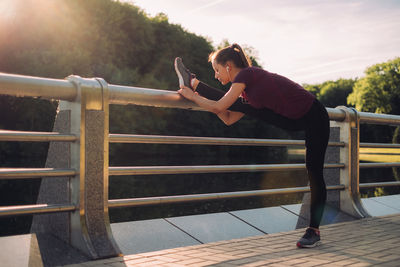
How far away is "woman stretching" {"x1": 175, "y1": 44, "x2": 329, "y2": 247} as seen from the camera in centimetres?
388

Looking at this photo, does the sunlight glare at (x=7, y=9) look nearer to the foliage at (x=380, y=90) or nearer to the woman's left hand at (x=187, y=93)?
the woman's left hand at (x=187, y=93)

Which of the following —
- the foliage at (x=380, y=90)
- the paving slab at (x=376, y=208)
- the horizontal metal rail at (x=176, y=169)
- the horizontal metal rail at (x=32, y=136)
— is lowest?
the paving slab at (x=376, y=208)

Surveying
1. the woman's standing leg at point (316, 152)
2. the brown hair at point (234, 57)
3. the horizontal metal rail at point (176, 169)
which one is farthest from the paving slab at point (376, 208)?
the brown hair at point (234, 57)

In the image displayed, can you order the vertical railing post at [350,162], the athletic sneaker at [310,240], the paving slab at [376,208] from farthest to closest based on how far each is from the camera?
the paving slab at [376,208]
the vertical railing post at [350,162]
the athletic sneaker at [310,240]

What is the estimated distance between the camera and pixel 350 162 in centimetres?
525

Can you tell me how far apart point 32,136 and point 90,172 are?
1.54 feet

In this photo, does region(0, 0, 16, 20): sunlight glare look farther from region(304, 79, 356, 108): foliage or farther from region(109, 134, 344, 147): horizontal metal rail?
region(304, 79, 356, 108): foliage

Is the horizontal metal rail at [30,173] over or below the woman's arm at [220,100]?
below

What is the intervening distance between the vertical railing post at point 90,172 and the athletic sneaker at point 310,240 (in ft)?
4.60

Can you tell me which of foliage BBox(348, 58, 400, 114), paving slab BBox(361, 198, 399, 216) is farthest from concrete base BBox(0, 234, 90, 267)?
foliage BBox(348, 58, 400, 114)

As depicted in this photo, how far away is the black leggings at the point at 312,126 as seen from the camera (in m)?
4.01

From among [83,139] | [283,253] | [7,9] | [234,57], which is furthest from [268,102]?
[7,9]

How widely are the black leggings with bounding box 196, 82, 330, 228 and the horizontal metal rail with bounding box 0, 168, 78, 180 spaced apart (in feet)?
4.57

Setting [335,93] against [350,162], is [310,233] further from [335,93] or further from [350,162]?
[335,93]
